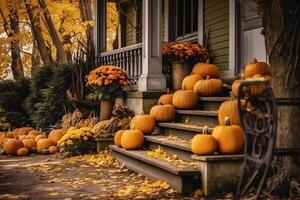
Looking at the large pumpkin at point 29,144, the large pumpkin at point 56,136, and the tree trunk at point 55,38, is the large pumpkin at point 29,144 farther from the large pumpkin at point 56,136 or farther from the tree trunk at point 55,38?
the tree trunk at point 55,38

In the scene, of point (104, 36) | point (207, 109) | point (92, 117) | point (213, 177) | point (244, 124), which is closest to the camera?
point (244, 124)

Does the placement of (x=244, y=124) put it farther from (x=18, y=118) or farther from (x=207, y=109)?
(x=18, y=118)

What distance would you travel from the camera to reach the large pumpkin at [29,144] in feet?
34.4

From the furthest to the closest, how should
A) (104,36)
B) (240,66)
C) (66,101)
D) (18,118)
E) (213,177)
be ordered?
(18,118) → (104,36) → (66,101) → (240,66) → (213,177)

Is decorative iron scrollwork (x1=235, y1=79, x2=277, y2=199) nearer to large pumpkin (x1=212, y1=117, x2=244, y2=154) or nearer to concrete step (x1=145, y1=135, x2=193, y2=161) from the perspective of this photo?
large pumpkin (x1=212, y1=117, x2=244, y2=154)

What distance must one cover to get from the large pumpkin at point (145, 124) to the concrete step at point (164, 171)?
533 mm

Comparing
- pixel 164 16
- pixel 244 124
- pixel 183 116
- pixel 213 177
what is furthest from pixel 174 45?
pixel 244 124

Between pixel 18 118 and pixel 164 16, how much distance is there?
19.5 ft

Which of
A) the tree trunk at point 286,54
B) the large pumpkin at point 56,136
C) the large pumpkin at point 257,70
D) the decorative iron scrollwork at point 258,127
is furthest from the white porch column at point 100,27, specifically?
the decorative iron scrollwork at point 258,127

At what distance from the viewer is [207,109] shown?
7.91 meters

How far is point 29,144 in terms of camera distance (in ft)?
34.8

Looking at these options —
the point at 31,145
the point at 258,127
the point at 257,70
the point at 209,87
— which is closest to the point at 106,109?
the point at 31,145

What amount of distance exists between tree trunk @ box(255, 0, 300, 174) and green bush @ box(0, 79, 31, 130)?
11341 mm

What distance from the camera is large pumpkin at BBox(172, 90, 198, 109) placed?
7.90 m
